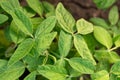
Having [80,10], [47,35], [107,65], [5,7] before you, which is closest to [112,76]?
[107,65]

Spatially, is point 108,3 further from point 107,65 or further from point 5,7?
point 5,7

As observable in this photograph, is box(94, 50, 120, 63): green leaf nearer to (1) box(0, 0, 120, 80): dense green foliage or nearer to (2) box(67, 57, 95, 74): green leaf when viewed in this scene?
(1) box(0, 0, 120, 80): dense green foliage

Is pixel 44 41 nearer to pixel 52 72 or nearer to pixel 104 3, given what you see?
pixel 52 72

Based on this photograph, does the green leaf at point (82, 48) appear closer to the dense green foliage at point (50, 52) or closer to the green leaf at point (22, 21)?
the dense green foliage at point (50, 52)

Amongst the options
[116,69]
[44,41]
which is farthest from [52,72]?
[116,69]

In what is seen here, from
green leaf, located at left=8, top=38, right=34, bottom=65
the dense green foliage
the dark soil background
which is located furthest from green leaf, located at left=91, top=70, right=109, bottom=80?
the dark soil background

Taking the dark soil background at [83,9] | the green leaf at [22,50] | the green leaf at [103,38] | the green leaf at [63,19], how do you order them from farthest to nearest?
the dark soil background at [83,9] < the green leaf at [103,38] < the green leaf at [63,19] < the green leaf at [22,50]

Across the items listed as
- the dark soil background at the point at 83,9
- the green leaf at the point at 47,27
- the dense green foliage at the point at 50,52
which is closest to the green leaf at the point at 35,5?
the dense green foliage at the point at 50,52
